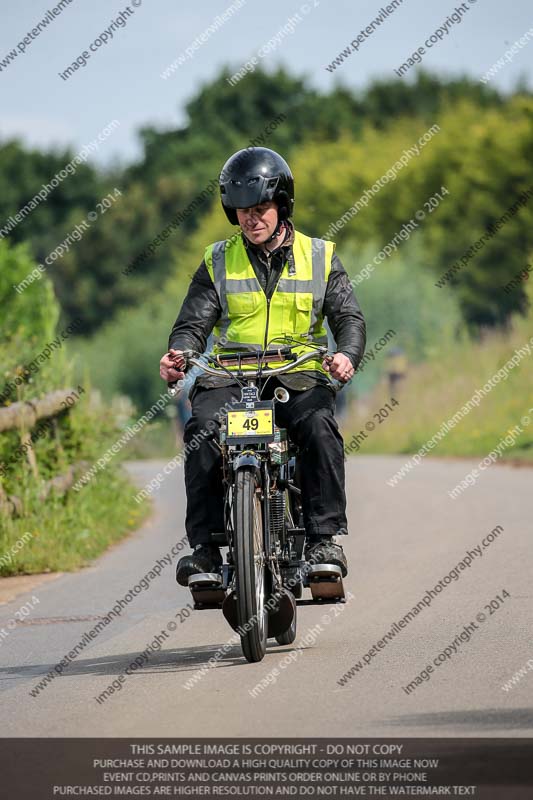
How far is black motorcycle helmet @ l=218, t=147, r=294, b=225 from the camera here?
764 centimetres

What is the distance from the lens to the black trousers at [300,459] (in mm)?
7543

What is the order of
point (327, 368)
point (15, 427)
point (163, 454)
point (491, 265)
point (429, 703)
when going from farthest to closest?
point (491, 265), point (163, 454), point (15, 427), point (327, 368), point (429, 703)

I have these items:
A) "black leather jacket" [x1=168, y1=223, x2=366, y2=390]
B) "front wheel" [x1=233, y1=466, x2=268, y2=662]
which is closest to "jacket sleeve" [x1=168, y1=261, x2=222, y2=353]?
"black leather jacket" [x1=168, y1=223, x2=366, y2=390]

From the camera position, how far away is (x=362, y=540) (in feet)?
42.0

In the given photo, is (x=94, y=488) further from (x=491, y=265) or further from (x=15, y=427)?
(x=491, y=265)

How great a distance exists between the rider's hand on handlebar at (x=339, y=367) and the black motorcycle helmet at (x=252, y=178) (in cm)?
82

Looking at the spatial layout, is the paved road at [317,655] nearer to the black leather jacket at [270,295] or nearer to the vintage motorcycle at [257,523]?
the vintage motorcycle at [257,523]

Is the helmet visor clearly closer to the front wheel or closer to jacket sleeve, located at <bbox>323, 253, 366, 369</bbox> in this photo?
jacket sleeve, located at <bbox>323, 253, 366, 369</bbox>

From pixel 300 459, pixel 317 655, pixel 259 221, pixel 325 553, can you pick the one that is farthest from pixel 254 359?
pixel 317 655

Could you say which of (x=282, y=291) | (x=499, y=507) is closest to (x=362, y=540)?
(x=499, y=507)

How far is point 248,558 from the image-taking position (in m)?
7.05

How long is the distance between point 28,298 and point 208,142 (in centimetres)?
5285

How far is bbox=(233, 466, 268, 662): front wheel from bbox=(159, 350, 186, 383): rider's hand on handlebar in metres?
0.61

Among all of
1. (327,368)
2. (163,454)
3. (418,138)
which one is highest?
(418,138)
